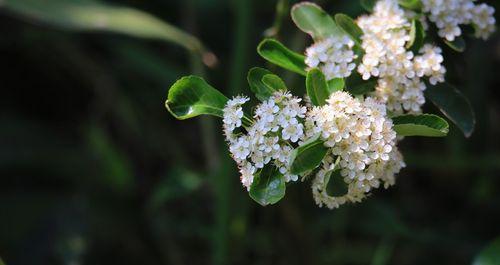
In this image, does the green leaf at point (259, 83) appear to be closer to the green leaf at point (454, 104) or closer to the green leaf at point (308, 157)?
the green leaf at point (308, 157)

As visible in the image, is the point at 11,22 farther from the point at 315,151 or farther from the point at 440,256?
the point at 315,151

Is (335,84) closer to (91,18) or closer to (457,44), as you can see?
(457,44)

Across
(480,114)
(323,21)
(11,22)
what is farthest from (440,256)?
(11,22)

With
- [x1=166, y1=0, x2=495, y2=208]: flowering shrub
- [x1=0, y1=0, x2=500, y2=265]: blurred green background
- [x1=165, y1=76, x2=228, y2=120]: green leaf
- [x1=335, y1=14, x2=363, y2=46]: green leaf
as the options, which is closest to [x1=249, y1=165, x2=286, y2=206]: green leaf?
[x1=166, y1=0, x2=495, y2=208]: flowering shrub

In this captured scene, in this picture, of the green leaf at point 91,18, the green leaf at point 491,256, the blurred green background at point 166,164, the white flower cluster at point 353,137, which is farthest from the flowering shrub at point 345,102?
the green leaf at point 91,18

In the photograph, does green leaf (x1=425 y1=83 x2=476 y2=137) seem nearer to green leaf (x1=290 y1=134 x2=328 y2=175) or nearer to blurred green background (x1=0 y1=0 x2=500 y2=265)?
green leaf (x1=290 y1=134 x2=328 y2=175)

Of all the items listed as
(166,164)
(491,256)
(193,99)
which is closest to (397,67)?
(193,99)
